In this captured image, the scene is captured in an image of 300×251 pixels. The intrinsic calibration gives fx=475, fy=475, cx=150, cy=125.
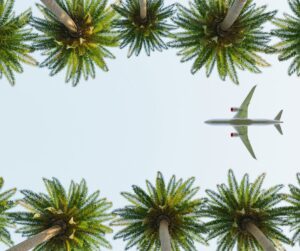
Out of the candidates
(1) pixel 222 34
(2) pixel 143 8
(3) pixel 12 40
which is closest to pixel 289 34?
(1) pixel 222 34

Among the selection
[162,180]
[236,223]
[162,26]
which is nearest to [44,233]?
[162,180]

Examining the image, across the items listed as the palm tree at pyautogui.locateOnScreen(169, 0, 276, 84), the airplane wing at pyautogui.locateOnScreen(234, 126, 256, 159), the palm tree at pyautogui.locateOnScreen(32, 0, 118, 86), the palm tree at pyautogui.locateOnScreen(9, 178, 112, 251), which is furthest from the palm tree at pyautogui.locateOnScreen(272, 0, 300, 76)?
the palm tree at pyautogui.locateOnScreen(9, 178, 112, 251)

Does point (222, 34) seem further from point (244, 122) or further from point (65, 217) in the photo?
point (65, 217)

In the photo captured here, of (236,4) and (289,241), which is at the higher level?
(236,4)

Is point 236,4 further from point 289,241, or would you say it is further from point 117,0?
point 289,241

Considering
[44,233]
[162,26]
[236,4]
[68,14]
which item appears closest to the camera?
[44,233]

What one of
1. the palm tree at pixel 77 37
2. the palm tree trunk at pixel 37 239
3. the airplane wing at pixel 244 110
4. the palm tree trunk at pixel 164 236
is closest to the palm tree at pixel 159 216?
the palm tree trunk at pixel 164 236

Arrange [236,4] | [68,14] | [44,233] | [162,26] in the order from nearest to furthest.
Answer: [44,233], [236,4], [68,14], [162,26]
